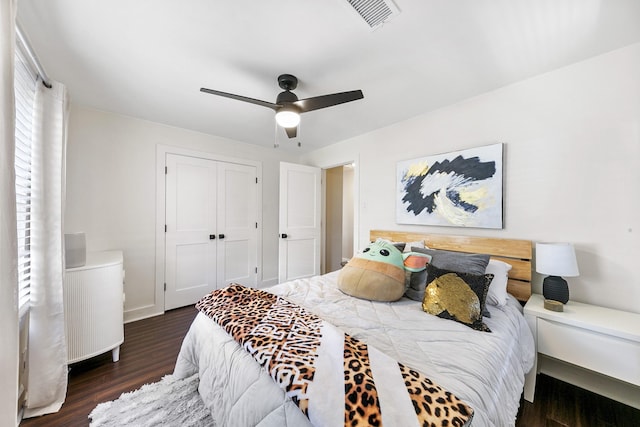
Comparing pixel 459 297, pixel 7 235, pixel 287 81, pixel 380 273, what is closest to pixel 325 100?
pixel 287 81

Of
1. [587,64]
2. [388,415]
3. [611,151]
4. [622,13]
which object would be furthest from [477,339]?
[587,64]

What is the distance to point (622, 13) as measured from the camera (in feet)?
4.27

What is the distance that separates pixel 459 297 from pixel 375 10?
5.73 ft

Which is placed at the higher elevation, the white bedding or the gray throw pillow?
the gray throw pillow

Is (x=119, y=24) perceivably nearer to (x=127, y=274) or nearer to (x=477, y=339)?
(x=127, y=274)

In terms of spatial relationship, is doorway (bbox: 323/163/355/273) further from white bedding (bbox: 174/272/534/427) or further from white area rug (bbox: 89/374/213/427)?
white area rug (bbox: 89/374/213/427)

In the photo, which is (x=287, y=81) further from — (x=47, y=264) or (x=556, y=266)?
(x=556, y=266)

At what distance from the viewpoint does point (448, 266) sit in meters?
1.77

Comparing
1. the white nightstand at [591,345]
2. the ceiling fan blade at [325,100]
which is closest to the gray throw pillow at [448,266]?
the white nightstand at [591,345]

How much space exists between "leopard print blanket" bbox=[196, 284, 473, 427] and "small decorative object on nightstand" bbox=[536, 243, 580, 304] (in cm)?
141

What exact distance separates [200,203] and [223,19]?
7.86ft

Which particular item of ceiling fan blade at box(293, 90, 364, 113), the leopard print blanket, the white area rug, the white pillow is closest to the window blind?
the white area rug

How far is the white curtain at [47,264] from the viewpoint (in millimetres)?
1456

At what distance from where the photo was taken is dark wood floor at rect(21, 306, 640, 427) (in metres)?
1.43
